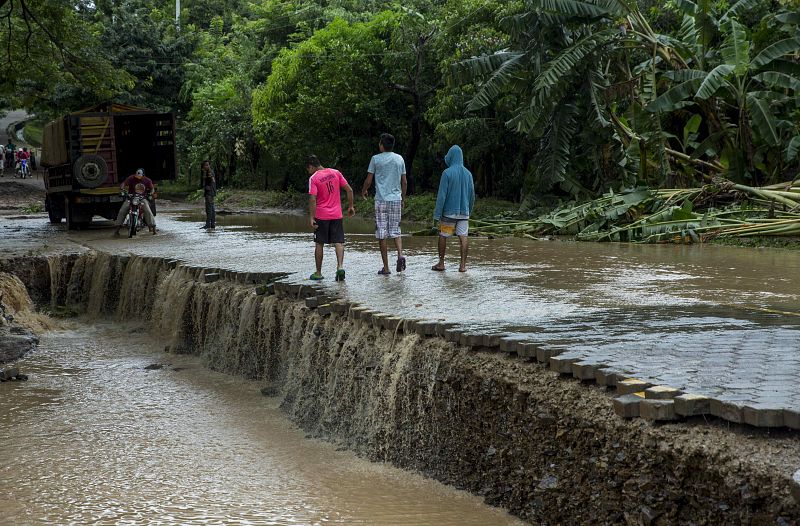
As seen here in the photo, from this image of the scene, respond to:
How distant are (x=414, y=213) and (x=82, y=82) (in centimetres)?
1091

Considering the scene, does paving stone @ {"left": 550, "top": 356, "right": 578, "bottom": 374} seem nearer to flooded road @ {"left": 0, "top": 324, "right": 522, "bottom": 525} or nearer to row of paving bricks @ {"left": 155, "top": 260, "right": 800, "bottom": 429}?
row of paving bricks @ {"left": 155, "top": 260, "right": 800, "bottom": 429}

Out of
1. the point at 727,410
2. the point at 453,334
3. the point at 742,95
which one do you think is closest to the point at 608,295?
the point at 453,334

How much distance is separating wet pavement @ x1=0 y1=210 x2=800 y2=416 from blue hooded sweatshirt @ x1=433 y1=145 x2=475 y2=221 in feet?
2.84

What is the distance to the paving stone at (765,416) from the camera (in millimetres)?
5027

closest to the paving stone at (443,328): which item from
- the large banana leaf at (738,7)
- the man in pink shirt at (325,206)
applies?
the man in pink shirt at (325,206)

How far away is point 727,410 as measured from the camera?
207 inches

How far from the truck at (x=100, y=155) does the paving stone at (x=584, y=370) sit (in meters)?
18.2

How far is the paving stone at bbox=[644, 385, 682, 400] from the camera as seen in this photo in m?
5.64

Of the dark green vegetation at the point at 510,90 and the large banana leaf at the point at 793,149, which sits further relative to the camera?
the dark green vegetation at the point at 510,90

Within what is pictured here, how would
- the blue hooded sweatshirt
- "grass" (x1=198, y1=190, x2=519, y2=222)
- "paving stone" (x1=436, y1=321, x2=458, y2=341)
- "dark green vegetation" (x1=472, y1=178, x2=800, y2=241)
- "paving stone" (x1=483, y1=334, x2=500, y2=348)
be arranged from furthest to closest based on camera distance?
"grass" (x1=198, y1=190, x2=519, y2=222) → "dark green vegetation" (x1=472, y1=178, x2=800, y2=241) → the blue hooded sweatshirt → "paving stone" (x1=436, y1=321, x2=458, y2=341) → "paving stone" (x1=483, y1=334, x2=500, y2=348)

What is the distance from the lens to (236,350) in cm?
1246

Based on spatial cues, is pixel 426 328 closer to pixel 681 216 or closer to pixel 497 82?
pixel 681 216

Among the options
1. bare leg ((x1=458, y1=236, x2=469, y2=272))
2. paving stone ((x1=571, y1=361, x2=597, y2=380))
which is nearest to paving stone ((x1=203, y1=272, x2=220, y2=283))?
bare leg ((x1=458, y1=236, x2=469, y2=272))

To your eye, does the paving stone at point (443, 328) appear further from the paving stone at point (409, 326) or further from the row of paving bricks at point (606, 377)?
the paving stone at point (409, 326)
